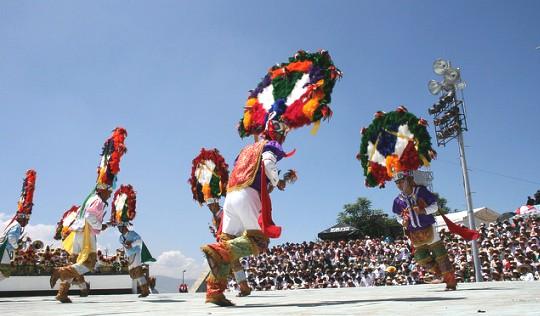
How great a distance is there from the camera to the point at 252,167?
5098mm

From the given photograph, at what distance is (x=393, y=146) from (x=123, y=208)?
5.99m

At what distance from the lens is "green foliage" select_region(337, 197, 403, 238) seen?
44094mm

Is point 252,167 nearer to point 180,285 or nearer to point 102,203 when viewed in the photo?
point 102,203

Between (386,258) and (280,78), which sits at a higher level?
(280,78)

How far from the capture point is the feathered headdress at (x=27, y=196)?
10.9 m

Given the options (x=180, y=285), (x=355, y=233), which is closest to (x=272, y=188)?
(x=180, y=285)

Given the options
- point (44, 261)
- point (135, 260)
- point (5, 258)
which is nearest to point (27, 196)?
point (5, 258)

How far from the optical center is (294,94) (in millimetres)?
5699

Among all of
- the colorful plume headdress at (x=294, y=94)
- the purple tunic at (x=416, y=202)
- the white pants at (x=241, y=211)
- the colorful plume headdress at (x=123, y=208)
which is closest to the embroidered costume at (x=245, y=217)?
the white pants at (x=241, y=211)

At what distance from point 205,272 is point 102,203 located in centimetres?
1345

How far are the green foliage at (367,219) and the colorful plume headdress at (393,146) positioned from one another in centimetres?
3291

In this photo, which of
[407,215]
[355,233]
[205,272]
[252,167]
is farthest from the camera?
[355,233]

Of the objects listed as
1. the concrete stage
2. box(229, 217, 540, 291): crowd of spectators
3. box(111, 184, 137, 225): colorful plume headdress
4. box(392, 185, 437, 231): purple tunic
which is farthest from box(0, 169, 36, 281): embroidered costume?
box(229, 217, 540, 291): crowd of spectators

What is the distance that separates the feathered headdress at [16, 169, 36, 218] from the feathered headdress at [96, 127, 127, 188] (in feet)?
13.2
